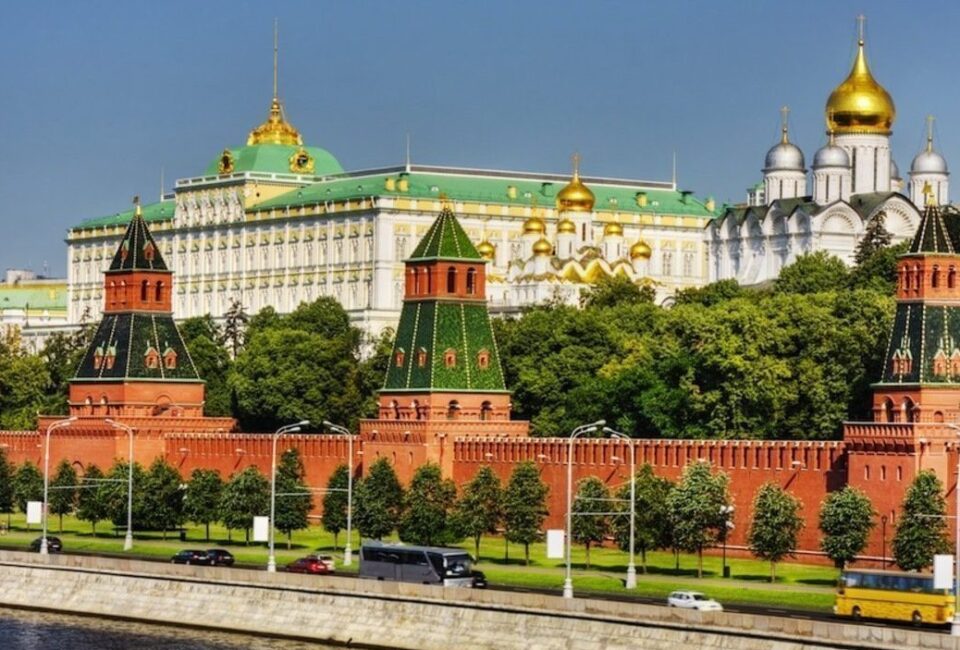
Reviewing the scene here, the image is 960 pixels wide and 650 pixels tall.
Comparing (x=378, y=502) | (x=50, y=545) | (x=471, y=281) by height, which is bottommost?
(x=50, y=545)

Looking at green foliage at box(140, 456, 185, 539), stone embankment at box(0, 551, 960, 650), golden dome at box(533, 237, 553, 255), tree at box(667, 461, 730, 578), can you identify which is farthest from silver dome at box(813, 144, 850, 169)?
stone embankment at box(0, 551, 960, 650)

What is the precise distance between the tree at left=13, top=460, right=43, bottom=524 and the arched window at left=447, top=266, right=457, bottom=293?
756 inches

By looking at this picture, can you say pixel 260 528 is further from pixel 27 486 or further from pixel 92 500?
pixel 27 486

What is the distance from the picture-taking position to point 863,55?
6708 inches

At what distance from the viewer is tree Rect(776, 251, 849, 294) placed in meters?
146

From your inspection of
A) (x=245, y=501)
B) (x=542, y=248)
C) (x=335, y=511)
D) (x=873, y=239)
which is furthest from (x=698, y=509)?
(x=542, y=248)

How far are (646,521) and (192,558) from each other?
1467 cm

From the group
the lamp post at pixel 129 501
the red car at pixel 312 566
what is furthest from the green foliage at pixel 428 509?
the red car at pixel 312 566

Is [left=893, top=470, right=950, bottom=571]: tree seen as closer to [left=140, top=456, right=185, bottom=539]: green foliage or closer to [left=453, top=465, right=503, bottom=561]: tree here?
[left=453, top=465, right=503, bottom=561]: tree

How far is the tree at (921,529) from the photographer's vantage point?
9262 cm

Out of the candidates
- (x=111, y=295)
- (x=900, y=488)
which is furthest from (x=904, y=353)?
(x=111, y=295)

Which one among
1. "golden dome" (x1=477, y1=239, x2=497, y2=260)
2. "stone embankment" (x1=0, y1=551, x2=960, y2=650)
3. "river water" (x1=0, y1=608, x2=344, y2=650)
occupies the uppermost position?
"golden dome" (x1=477, y1=239, x2=497, y2=260)

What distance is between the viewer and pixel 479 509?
107 meters

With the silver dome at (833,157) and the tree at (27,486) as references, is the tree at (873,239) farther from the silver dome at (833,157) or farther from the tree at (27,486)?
the tree at (27,486)
